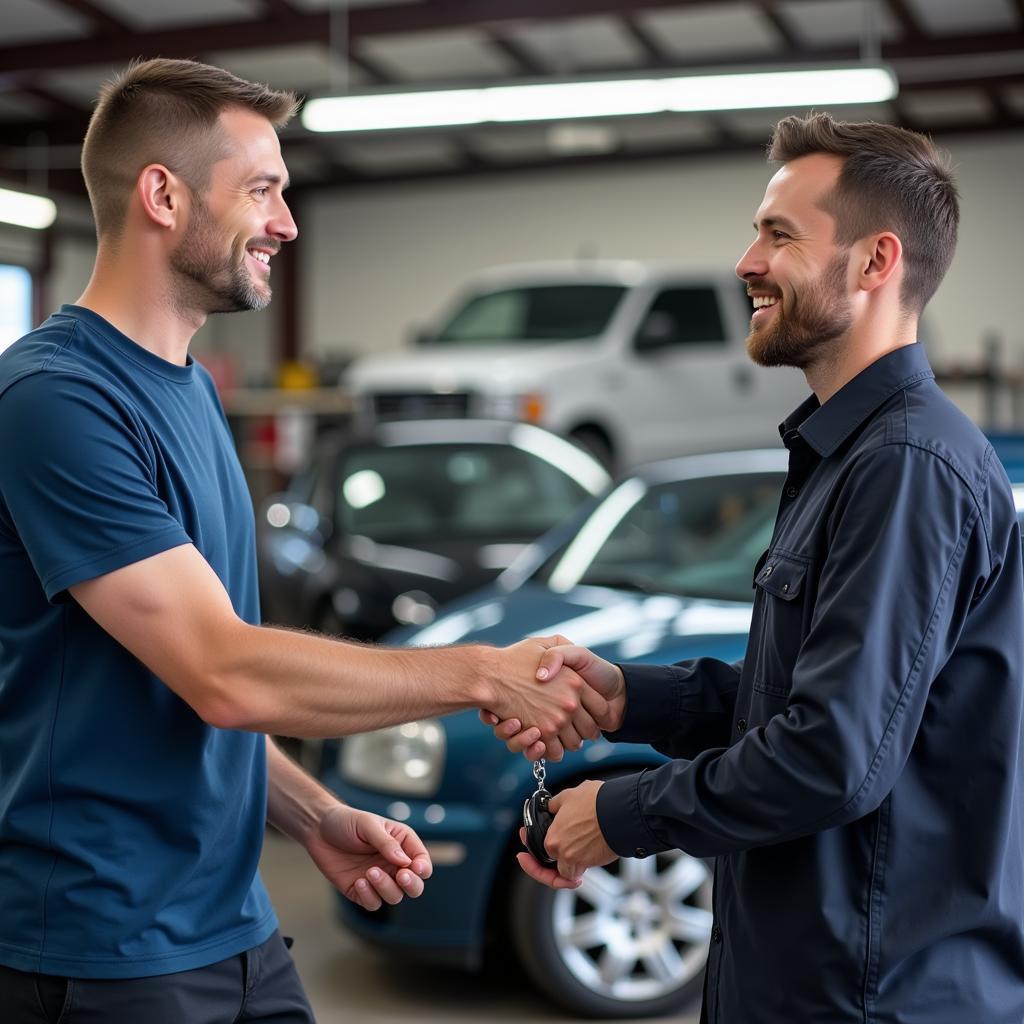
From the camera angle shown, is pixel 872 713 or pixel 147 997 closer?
pixel 872 713

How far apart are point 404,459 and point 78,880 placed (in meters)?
5.71

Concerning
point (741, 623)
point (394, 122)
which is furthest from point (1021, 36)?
point (741, 623)

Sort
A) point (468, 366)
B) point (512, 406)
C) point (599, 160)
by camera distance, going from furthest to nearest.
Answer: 1. point (599, 160)
2. point (468, 366)
3. point (512, 406)

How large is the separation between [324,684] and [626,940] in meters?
2.50

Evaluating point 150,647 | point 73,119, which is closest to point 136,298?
point 150,647

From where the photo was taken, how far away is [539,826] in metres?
2.15

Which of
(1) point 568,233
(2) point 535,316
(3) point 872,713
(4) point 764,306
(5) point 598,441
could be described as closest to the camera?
(3) point 872,713

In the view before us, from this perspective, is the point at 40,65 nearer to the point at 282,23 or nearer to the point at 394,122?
the point at 282,23

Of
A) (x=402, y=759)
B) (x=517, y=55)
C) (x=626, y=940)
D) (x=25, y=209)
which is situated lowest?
(x=626, y=940)

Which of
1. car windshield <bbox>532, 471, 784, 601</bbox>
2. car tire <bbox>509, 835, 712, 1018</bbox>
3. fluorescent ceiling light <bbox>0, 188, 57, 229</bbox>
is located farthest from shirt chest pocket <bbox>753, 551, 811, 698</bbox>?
fluorescent ceiling light <bbox>0, 188, 57, 229</bbox>

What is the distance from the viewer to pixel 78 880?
1903 millimetres

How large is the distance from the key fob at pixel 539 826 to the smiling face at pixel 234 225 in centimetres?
84

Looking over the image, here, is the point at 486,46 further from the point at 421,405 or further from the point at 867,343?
the point at 867,343

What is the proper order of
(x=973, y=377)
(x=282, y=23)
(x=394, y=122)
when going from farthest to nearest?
1. (x=973, y=377)
2. (x=282, y=23)
3. (x=394, y=122)
